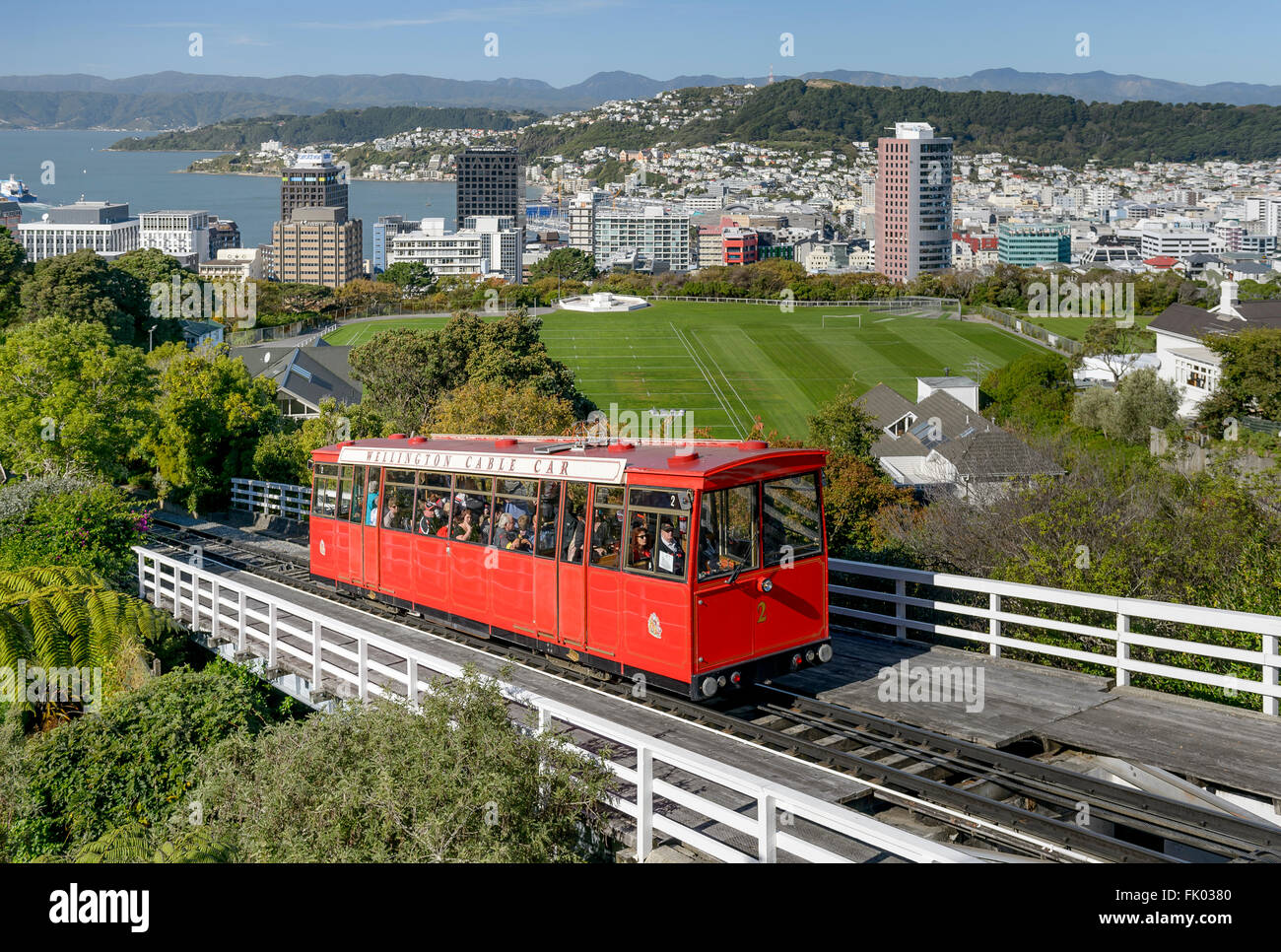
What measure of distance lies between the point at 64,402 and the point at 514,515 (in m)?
14.6

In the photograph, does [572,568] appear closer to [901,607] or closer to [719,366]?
[901,607]

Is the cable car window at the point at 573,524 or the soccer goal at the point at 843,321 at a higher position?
the soccer goal at the point at 843,321

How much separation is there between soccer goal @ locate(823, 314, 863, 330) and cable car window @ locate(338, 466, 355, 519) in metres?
103

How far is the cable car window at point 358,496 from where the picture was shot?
57.1ft

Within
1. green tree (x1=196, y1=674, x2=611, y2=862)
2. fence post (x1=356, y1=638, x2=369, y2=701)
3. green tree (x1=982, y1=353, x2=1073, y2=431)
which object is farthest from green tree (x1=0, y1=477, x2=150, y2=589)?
green tree (x1=982, y1=353, x2=1073, y2=431)

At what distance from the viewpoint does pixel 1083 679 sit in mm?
11789

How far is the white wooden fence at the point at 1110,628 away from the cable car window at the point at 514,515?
3.50 m

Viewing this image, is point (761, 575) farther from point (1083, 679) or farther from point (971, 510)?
point (971, 510)

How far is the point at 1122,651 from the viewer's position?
11.4 metres

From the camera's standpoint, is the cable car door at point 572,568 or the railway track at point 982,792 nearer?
the railway track at point 982,792

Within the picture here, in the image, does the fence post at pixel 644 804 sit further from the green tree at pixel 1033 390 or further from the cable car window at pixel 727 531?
the green tree at pixel 1033 390

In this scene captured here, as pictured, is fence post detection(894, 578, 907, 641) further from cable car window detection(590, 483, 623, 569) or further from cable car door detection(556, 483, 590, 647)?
cable car door detection(556, 483, 590, 647)

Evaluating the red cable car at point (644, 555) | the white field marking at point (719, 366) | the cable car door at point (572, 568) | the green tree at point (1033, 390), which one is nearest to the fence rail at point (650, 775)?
the red cable car at point (644, 555)

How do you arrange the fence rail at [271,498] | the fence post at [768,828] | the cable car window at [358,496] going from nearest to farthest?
1. the fence post at [768,828]
2. the cable car window at [358,496]
3. the fence rail at [271,498]
